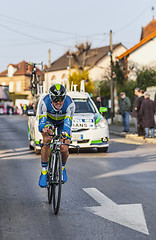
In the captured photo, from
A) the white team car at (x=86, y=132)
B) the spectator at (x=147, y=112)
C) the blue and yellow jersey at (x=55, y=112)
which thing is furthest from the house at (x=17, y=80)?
the blue and yellow jersey at (x=55, y=112)

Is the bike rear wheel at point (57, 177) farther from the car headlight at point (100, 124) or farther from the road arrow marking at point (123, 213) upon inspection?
the car headlight at point (100, 124)

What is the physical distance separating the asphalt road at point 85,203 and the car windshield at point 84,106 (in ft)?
8.88

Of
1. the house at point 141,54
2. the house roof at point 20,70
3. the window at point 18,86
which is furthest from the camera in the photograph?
the window at point 18,86

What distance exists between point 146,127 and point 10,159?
24.0 ft

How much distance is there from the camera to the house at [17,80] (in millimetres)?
101188

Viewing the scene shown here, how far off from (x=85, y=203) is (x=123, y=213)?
80cm

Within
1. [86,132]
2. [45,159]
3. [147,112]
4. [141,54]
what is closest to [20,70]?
[141,54]

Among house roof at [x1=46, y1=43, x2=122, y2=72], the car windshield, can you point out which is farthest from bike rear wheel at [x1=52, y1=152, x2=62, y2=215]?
house roof at [x1=46, y1=43, x2=122, y2=72]

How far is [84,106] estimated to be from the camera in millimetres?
14016

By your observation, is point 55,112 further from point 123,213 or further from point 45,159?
point 123,213

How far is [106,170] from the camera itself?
32.3ft

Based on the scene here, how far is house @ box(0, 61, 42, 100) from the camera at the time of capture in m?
101

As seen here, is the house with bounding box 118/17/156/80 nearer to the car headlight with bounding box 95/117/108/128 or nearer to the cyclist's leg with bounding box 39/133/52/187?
the car headlight with bounding box 95/117/108/128

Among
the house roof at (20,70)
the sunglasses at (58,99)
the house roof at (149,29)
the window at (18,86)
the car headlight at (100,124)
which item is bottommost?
the car headlight at (100,124)
